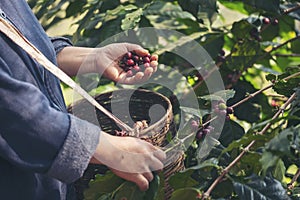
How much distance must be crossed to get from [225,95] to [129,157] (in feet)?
0.95

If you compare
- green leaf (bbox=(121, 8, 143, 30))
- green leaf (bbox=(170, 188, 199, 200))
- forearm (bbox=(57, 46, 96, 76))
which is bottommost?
green leaf (bbox=(170, 188, 199, 200))

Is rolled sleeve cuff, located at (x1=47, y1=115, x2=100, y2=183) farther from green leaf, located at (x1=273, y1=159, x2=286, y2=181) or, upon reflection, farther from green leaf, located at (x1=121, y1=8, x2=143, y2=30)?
green leaf, located at (x1=121, y1=8, x2=143, y2=30)

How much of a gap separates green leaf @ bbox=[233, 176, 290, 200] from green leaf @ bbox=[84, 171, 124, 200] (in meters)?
0.18

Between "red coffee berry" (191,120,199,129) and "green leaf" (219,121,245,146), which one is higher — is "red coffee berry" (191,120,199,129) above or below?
above

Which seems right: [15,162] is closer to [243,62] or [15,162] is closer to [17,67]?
[17,67]

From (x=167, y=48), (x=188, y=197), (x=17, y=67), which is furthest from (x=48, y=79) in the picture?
(x=167, y=48)

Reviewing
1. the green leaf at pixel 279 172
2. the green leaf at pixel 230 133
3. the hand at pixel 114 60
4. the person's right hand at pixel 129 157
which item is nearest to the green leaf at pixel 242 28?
the green leaf at pixel 230 133

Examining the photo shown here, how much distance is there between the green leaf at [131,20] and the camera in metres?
1.42

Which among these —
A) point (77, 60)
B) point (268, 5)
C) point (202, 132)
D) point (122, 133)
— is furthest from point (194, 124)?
point (268, 5)

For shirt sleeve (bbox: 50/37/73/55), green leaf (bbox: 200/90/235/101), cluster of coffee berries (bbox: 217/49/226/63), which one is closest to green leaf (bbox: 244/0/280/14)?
cluster of coffee berries (bbox: 217/49/226/63)

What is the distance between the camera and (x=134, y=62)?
1.27 metres

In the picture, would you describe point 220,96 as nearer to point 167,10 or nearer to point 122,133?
point 122,133

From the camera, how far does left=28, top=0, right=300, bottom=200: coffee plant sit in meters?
1.04

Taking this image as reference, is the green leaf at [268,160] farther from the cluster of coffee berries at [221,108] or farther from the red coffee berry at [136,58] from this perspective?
the red coffee berry at [136,58]
